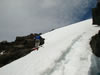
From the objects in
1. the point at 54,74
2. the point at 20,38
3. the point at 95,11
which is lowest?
the point at 20,38

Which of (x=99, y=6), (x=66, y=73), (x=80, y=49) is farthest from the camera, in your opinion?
(x=99, y=6)

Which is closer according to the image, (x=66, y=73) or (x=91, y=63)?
(x=66, y=73)

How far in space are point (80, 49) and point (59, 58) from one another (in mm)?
2762

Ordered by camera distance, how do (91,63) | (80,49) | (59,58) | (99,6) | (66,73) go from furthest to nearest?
(99,6) < (80,49) < (59,58) < (91,63) < (66,73)

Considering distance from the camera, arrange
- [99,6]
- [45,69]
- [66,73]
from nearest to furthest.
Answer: [66,73] → [45,69] → [99,6]

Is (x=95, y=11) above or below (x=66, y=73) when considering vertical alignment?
above

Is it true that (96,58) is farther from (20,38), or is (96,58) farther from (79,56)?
(20,38)

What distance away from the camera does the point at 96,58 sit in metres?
9.41

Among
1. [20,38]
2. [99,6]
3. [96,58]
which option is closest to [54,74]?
[96,58]

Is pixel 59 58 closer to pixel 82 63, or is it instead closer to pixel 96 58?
pixel 82 63

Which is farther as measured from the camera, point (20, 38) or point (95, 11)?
point (20, 38)

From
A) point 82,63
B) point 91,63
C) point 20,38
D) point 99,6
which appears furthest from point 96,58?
point 20,38

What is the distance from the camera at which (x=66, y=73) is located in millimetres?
7379

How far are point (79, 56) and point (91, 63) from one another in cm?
125
